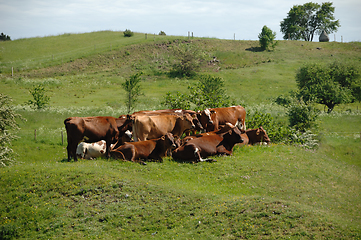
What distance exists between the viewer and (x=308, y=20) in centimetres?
10900

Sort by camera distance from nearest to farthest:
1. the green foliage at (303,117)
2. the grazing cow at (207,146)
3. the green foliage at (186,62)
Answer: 1. the grazing cow at (207,146)
2. the green foliage at (303,117)
3. the green foliage at (186,62)

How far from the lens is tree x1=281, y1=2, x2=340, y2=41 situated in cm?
10544

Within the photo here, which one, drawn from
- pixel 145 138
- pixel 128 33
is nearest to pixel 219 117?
pixel 145 138

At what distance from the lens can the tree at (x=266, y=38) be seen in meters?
85.2

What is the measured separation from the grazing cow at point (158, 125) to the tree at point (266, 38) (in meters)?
72.6

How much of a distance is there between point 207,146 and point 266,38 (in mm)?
74210

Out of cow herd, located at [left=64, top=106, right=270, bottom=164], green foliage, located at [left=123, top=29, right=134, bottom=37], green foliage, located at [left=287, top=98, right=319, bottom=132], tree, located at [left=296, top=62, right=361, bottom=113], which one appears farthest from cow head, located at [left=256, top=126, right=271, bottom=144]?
green foliage, located at [left=123, top=29, right=134, bottom=37]

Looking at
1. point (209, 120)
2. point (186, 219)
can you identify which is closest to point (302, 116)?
point (209, 120)

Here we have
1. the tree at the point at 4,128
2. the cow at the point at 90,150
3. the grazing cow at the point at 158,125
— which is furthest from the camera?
the tree at the point at 4,128

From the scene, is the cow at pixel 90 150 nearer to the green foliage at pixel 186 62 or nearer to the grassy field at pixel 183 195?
the grassy field at pixel 183 195

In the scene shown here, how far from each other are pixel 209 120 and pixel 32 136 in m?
19.0

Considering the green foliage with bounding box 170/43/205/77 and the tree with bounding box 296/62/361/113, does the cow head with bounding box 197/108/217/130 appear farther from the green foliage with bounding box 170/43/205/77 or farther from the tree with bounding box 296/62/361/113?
the green foliage with bounding box 170/43/205/77

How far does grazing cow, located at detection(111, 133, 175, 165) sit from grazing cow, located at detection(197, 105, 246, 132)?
5.24 metres

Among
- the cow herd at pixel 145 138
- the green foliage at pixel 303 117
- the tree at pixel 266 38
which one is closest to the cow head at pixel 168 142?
the cow herd at pixel 145 138
